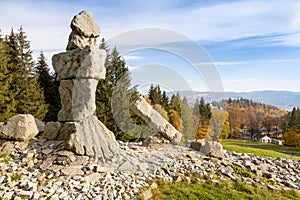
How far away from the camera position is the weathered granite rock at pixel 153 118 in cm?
1093

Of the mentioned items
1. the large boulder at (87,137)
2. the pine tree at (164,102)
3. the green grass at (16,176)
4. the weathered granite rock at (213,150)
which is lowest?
the green grass at (16,176)

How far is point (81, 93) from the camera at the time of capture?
9141mm

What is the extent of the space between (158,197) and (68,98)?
4912 millimetres

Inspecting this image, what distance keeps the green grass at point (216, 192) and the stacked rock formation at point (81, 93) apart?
236 centimetres

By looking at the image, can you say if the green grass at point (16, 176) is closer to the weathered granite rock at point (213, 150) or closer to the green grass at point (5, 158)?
the green grass at point (5, 158)

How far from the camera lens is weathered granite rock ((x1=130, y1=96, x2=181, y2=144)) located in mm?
10930

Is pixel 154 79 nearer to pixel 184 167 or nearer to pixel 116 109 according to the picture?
pixel 184 167

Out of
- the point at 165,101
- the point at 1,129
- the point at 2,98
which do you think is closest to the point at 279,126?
the point at 165,101

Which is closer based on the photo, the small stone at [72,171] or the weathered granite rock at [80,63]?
the small stone at [72,171]

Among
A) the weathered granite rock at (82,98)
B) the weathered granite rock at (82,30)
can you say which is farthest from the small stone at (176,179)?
the weathered granite rock at (82,30)

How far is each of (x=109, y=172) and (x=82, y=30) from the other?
5.19 m

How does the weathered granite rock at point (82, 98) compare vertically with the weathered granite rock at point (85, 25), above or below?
below

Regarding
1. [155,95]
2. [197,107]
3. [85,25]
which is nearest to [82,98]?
[85,25]

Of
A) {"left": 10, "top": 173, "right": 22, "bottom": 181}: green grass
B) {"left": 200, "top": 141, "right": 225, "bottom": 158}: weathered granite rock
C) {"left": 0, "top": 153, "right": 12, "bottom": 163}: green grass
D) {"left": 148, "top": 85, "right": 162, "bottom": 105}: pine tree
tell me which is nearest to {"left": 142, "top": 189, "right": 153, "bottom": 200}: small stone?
{"left": 10, "top": 173, "right": 22, "bottom": 181}: green grass
